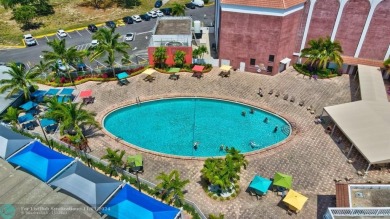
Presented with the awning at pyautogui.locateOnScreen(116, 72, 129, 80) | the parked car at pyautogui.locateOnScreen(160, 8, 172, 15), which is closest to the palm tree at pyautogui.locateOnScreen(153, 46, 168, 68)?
the awning at pyautogui.locateOnScreen(116, 72, 129, 80)

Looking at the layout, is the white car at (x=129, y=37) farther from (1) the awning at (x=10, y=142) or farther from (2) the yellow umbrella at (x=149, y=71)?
(1) the awning at (x=10, y=142)

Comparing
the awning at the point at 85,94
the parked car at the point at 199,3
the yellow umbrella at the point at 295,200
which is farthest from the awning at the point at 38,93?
the parked car at the point at 199,3

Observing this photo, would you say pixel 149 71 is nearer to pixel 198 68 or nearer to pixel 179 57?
pixel 179 57

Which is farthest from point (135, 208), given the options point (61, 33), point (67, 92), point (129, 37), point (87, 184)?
point (61, 33)

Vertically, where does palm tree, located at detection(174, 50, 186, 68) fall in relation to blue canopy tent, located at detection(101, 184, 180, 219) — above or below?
above

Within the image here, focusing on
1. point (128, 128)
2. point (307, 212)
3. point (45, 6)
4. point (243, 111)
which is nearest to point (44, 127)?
point (128, 128)

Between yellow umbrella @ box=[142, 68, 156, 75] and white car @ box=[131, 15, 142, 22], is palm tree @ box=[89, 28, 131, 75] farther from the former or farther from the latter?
white car @ box=[131, 15, 142, 22]

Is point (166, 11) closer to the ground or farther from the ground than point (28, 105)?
farther from the ground
